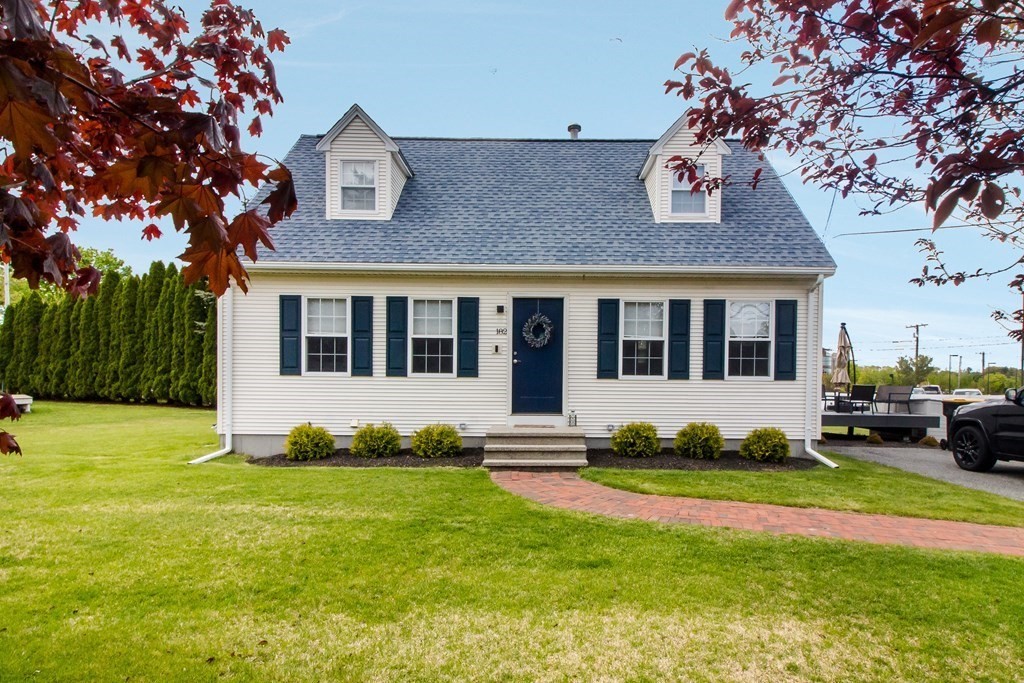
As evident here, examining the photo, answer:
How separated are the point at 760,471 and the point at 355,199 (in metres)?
8.07

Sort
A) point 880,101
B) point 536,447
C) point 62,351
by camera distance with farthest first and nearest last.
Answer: point 62,351 → point 536,447 → point 880,101

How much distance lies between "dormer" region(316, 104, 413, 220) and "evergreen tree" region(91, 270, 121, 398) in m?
14.1

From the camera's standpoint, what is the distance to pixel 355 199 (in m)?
10.4

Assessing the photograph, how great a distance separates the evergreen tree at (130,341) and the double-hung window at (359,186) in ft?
44.3

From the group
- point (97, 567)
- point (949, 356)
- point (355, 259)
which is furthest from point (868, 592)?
point (949, 356)

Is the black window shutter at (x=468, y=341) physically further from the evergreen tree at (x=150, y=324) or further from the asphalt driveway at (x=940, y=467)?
the evergreen tree at (x=150, y=324)

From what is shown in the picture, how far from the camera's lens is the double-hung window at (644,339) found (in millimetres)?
Result: 9562

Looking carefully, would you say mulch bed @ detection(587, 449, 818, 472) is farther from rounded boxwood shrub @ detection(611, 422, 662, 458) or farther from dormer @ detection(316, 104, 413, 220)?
dormer @ detection(316, 104, 413, 220)

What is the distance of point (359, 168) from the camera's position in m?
10.3

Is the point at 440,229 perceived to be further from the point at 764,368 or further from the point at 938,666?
the point at 938,666

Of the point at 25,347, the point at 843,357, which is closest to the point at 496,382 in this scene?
the point at 843,357

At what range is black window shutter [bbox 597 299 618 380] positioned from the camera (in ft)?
31.2

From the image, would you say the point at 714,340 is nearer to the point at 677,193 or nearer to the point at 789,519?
the point at 677,193

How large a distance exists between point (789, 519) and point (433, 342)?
5.88m
